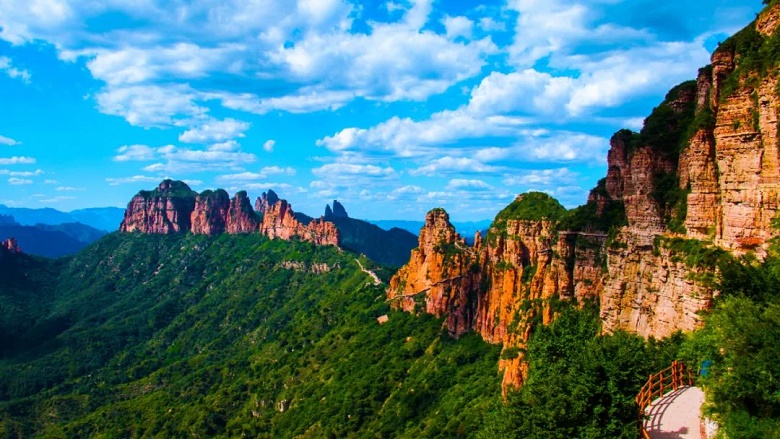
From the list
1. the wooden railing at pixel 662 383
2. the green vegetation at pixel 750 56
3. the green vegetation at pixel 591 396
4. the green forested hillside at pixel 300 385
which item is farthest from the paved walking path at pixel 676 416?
the green forested hillside at pixel 300 385

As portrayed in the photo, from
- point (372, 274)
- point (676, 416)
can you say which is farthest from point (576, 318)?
point (372, 274)

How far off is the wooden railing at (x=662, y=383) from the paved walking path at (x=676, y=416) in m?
0.43

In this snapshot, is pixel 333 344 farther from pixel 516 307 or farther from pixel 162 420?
pixel 516 307

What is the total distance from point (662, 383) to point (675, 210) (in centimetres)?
1553

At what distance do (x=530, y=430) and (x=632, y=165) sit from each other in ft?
94.8

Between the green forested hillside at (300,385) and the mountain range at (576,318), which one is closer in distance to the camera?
the mountain range at (576,318)

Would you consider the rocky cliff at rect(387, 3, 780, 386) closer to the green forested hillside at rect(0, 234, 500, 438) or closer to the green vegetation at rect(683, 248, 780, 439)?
the green vegetation at rect(683, 248, 780, 439)

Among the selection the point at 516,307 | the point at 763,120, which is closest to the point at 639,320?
the point at 763,120

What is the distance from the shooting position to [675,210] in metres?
48.2

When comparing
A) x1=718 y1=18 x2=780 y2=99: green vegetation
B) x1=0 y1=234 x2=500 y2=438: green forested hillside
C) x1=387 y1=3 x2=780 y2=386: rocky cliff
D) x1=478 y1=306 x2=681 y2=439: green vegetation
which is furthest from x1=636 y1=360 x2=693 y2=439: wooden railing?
x1=0 y1=234 x2=500 y2=438: green forested hillside

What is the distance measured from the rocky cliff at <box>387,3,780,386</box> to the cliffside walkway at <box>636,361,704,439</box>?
5.09 metres

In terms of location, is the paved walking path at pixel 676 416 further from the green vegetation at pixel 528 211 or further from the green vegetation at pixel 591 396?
the green vegetation at pixel 528 211

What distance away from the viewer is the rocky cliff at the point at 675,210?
39469 millimetres

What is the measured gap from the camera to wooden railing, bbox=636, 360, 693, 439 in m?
35.1
